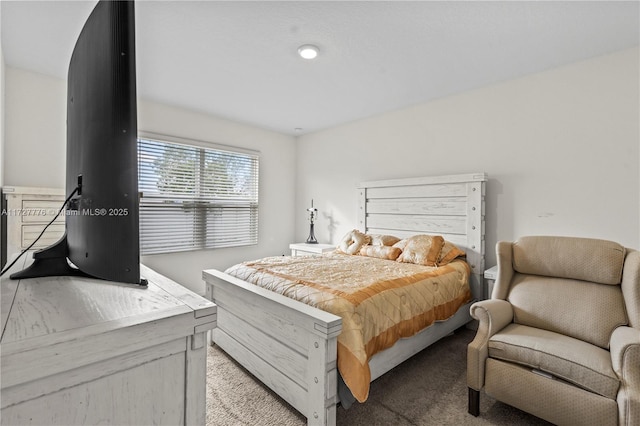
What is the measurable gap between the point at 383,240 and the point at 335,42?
6.72 feet

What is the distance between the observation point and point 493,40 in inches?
89.8

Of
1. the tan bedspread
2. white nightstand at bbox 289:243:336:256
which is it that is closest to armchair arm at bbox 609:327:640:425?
the tan bedspread

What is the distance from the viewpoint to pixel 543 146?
2.79 metres

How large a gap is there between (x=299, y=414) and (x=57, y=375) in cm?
155

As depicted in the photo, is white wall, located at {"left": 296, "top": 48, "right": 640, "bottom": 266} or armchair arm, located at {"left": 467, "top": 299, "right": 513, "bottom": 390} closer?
armchair arm, located at {"left": 467, "top": 299, "right": 513, "bottom": 390}

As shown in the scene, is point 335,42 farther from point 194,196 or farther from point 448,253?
point 194,196

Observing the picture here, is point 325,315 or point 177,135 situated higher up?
point 177,135

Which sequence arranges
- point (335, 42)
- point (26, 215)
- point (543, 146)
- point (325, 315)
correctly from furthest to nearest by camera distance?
1. point (543, 146)
2. point (26, 215)
3. point (335, 42)
4. point (325, 315)

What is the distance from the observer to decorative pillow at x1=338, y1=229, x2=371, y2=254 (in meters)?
3.52

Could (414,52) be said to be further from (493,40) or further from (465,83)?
(465,83)

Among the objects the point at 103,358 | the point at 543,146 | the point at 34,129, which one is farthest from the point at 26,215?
the point at 543,146

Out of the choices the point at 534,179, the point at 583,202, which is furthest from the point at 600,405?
the point at 534,179

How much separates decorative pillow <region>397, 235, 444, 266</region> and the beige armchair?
703mm

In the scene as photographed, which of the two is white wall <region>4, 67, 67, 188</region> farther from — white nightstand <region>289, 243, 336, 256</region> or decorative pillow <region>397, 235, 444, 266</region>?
decorative pillow <region>397, 235, 444, 266</region>
